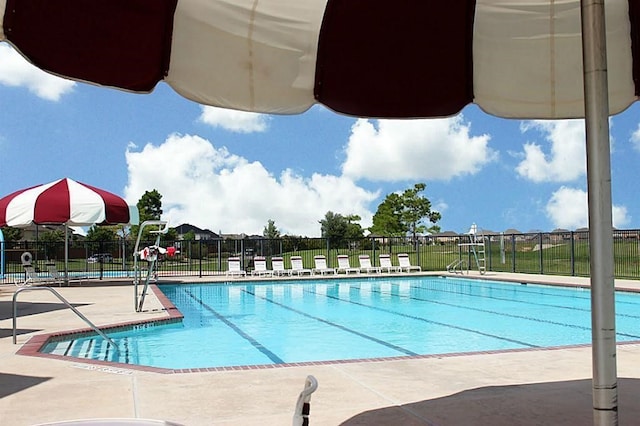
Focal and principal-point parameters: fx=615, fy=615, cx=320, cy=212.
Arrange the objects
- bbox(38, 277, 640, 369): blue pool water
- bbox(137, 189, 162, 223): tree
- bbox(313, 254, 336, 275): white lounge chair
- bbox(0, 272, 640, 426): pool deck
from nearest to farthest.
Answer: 1. bbox(0, 272, 640, 426): pool deck
2. bbox(38, 277, 640, 369): blue pool water
3. bbox(313, 254, 336, 275): white lounge chair
4. bbox(137, 189, 162, 223): tree

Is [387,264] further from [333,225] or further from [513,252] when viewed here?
[333,225]

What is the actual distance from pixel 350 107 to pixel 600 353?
1.88m

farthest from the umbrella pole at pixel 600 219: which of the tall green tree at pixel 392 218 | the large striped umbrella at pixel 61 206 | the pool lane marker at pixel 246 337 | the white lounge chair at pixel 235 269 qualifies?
the tall green tree at pixel 392 218

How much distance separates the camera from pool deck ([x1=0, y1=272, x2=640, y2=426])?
13.0 ft

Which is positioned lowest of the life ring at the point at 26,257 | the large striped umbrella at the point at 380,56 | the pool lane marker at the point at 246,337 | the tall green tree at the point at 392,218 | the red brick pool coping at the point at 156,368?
the pool lane marker at the point at 246,337

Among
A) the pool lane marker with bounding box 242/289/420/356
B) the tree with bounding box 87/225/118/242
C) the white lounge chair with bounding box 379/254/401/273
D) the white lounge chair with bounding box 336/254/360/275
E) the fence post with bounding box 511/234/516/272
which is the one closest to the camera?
the pool lane marker with bounding box 242/289/420/356

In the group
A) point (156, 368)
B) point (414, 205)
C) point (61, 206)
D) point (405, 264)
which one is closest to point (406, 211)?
point (414, 205)

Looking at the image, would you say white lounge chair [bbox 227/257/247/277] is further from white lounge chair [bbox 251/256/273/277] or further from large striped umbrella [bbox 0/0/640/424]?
large striped umbrella [bbox 0/0/640/424]

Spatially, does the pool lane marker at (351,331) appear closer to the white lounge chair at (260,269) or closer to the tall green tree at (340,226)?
the white lounge chair at (260,269)

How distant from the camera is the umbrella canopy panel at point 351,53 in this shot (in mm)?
2754

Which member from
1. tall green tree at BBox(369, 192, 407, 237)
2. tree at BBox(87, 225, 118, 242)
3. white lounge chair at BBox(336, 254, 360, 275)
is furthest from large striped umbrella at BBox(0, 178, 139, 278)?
tree at BBox(87, 225, 118, 242)

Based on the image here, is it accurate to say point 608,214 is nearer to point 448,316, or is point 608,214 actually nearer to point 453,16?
point 453,16

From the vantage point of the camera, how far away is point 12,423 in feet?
12.7

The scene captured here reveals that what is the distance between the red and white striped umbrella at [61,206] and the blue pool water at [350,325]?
2687mm
